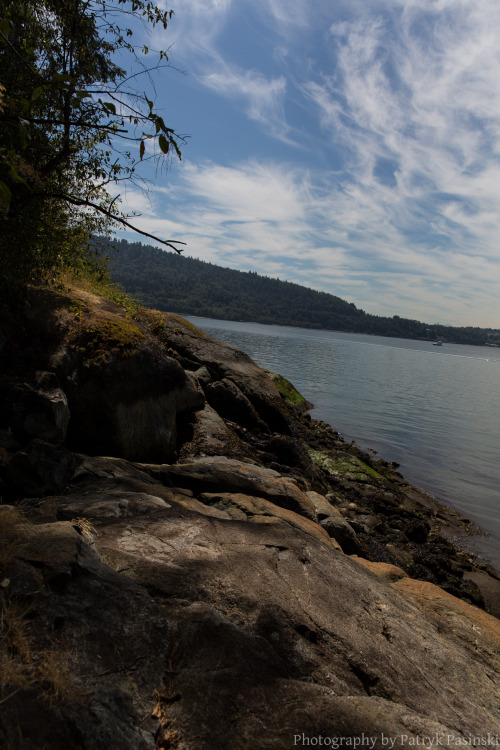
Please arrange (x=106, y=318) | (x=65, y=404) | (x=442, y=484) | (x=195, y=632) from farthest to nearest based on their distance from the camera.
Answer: (x=442, y=484), (x=106, y=318), (x=65, y=404), (x=195, y=632)

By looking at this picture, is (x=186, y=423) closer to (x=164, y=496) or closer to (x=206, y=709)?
(x=164, y=496)

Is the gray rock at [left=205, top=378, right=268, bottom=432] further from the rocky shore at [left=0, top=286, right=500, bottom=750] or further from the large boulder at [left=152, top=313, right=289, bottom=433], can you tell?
the rocky shore at [left=0, top=286, right=500, bottom=750]

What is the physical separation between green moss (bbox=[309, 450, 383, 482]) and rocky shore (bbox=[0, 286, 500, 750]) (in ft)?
26.2

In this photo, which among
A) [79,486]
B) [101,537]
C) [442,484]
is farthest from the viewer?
[442,484]

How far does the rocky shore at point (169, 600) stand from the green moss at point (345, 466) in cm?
798

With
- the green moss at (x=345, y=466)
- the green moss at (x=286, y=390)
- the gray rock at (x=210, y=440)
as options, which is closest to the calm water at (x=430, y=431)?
the green moss at (x=286, y=390)

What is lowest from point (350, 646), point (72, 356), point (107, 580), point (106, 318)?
point (350, 646)

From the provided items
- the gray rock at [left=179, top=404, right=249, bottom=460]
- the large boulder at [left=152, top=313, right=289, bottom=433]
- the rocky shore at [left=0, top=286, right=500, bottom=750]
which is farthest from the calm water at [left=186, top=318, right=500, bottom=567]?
the rocky shore at [left=0, top=286, right=500, bottom=750]

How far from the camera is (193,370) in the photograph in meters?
13.7

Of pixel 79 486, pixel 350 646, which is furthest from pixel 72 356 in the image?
pixel 350 646

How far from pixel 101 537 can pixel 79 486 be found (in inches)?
72.7

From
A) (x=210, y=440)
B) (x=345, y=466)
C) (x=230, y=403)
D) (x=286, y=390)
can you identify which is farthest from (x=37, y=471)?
(x=286, y=390)

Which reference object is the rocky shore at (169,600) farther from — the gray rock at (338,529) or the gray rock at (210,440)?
the gray rock at (210,440)

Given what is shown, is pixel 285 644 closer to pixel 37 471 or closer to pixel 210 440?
pixel 37 471
